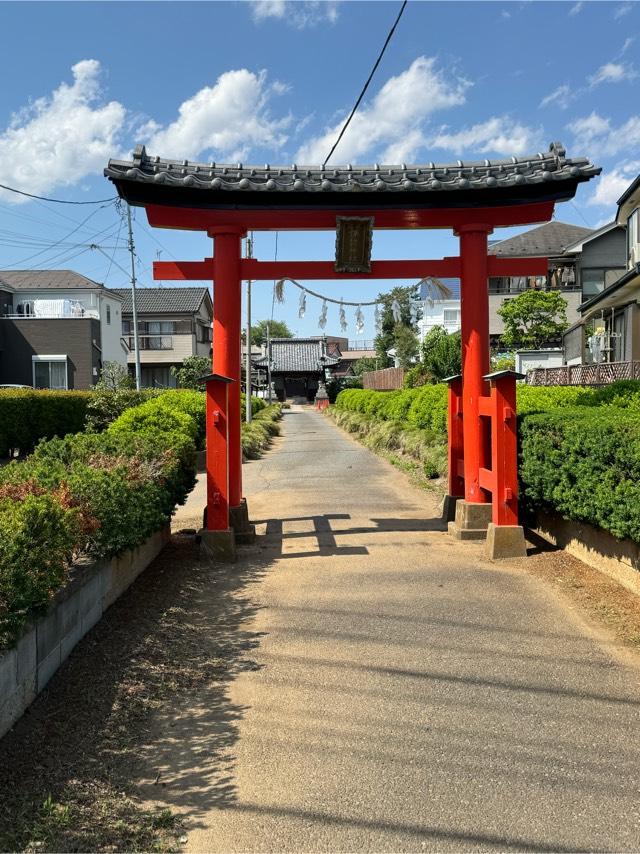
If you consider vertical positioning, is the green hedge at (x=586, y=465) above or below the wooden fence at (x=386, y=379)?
below

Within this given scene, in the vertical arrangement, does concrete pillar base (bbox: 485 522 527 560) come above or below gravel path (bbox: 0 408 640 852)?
above

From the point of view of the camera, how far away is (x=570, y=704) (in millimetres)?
3932

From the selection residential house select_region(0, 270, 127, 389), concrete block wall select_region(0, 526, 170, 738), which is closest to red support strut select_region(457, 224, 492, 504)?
concrete block wall select_region(0, 526, 170, 738)

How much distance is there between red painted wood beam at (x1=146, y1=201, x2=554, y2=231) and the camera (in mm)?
7719

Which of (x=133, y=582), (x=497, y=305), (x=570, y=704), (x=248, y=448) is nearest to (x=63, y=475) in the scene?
(x=133, y=582)

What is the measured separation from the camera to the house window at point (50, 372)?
1428 inches

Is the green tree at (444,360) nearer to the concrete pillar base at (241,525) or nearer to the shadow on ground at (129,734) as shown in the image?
the concrete pillar base at (241,525)

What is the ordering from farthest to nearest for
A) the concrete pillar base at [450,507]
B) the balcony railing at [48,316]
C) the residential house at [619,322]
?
the balcony railing at [48,316] < the residential house at [619,322] < the concrete pillar base at [450,507]

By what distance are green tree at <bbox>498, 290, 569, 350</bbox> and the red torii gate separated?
24893 millimetres

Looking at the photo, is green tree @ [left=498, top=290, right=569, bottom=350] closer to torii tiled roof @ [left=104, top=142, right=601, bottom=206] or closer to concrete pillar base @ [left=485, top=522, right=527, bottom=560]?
torii tiled roof @ [left=104, top=142, right=601, bottom=206]

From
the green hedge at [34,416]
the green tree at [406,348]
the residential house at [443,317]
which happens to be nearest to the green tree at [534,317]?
the residential house at [443,317]

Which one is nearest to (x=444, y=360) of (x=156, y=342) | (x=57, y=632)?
(x=57, y=632)

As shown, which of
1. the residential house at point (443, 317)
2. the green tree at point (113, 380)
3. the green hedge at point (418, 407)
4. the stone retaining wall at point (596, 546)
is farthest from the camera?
the residential house at point (443, 317)

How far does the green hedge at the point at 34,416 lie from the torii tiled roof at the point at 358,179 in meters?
9.61
